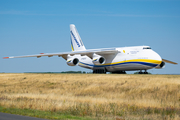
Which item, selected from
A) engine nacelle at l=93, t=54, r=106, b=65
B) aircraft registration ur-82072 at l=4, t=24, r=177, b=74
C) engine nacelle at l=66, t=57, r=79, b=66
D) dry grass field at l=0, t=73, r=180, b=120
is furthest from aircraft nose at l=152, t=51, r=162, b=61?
engine nacelle at l=66, t=57, r=79, b=66

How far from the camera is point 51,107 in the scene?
16594 millimetres

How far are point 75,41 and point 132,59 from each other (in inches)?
725

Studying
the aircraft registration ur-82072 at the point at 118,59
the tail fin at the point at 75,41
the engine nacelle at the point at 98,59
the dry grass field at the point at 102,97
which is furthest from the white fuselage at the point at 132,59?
the dry grass field at the point at 102,97

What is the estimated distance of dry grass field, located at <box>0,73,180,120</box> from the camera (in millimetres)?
15775

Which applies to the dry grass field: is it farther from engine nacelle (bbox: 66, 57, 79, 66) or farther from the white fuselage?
the white fuselage

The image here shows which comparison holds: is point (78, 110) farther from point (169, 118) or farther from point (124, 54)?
point (124, 54)

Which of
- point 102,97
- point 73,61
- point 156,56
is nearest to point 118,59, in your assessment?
point 156,56

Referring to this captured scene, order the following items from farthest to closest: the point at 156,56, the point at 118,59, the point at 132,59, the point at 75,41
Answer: the point at 75,41
the point at 118,59
the point at 132,59
the point at 156,56

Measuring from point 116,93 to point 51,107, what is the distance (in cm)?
990

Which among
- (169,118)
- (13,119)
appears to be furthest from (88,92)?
(13,119)

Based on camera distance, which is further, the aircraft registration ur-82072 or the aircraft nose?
the aircraft registration ur-82072

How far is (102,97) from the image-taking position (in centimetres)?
2347

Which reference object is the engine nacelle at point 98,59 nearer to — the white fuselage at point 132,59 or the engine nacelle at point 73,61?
the white fuselage at point 132,59

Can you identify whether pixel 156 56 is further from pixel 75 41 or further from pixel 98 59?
pixel 75 41
